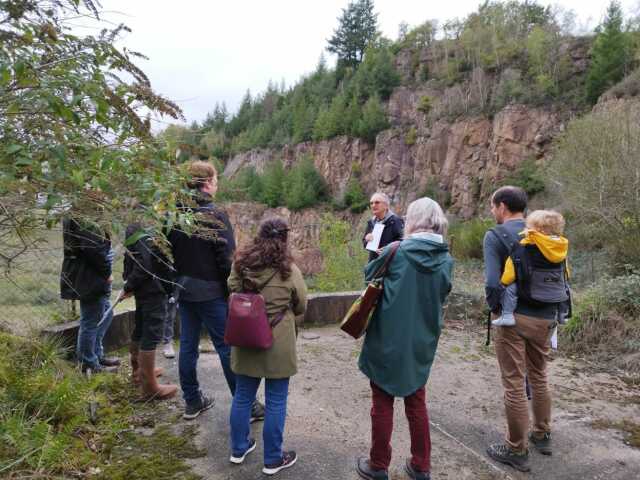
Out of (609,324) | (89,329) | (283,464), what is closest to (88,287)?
(89,329)

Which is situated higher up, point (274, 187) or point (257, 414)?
point (274, 187)

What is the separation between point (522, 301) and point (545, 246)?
41 centimetres

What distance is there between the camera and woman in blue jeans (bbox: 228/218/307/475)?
9.18 ft

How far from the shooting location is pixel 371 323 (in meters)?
2.77

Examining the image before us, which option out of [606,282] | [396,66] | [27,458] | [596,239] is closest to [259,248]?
[27,458]

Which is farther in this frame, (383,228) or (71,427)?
(383,228)

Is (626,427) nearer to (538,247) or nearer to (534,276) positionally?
(534,276)

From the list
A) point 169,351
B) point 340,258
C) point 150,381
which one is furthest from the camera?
point 340,258

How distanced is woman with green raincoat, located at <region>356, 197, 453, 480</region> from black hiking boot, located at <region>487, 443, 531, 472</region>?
2.27ft

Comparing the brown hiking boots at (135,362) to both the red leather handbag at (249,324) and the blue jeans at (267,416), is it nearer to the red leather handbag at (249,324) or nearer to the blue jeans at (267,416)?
the blue jeans at (267,416)

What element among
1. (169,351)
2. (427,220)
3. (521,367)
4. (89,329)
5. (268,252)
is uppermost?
(427,220)

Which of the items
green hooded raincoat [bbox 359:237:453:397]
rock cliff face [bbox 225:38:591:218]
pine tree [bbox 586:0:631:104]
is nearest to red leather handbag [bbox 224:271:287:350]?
green hooded raincoat [bbox 359:237:453:397]

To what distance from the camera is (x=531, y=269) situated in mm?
3096

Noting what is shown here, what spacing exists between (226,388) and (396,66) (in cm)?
5218
